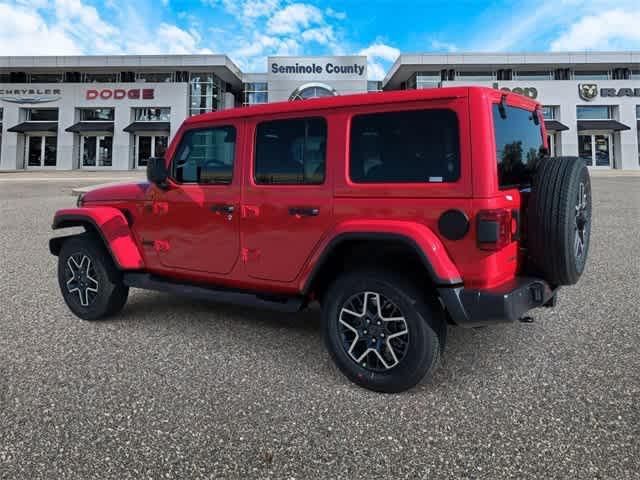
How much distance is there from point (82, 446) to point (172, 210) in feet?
6.51

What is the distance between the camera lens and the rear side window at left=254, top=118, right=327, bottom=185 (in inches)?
123

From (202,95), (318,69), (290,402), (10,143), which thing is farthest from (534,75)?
(10,143)

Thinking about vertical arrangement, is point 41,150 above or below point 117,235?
above

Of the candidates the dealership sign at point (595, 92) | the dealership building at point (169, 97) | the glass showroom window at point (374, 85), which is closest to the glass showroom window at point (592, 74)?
the dealership building at point (169, 97)

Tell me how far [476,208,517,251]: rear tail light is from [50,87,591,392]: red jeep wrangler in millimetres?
11

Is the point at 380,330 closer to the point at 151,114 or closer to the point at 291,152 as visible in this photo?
the point at 291,152

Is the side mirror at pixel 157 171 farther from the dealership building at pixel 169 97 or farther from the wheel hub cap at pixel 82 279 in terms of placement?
the dealership building at pixel 169 97

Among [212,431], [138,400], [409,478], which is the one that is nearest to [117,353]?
[138,400]

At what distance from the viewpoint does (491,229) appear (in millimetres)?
2457

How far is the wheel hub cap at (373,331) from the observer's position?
277cm

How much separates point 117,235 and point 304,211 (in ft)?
6.41

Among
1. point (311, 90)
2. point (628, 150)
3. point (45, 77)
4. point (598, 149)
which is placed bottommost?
point (628, 150)

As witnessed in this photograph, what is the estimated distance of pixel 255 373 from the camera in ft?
10.2

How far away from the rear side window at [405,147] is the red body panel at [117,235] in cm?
225
